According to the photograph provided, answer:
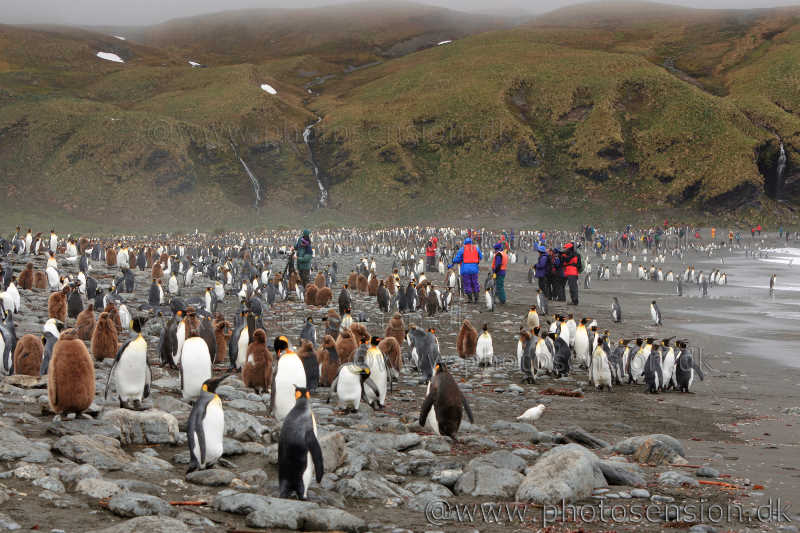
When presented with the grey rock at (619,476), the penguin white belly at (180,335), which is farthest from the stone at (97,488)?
the penguin white belly at (180,335)

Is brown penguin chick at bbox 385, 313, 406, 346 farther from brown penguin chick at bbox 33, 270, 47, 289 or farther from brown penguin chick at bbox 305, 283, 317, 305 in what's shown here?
brown penguin chick at bbox 33, 270, 47, 289

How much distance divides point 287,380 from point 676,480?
4083 millimetres

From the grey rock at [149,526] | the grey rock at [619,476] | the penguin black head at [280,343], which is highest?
the penguin black head at [280,343]

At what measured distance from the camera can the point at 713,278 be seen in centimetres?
3111

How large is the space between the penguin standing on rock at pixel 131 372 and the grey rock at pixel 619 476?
16.4 ft

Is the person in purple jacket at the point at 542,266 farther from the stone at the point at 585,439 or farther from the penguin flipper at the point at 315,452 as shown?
the penguin flipper at the point at 315,452

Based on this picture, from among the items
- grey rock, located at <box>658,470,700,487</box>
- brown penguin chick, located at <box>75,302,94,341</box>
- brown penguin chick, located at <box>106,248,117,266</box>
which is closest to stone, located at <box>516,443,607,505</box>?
grey rock, located at <box>658,470,700,487</box>

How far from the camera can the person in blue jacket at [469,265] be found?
19.8 m

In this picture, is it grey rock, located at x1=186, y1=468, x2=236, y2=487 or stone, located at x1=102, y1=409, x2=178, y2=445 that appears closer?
grey rock, located at x1=186, y1=468, x2=236, y2=487

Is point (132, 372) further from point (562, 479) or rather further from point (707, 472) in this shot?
point (707, 472)

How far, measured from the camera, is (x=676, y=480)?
644 centimetres

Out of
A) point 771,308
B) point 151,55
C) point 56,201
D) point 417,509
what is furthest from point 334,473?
point 151,55

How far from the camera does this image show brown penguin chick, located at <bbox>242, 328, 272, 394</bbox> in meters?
9.36

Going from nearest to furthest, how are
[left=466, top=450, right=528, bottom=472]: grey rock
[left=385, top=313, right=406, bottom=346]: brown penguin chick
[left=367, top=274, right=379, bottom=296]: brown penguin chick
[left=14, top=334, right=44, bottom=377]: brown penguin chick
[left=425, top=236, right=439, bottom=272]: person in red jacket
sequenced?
1. [left=466, top=450, right=528, bottom=472]: grey rock
2. [left=14, top=334, right=44, bottom=377]: brown penguin chick
3. [left=385, top=313, right=406, bottom=346]: brown penguin chick
4. [left=367, top=274, right=379, bottom=296]: brown penguin chick
5. [left=425, top=236, right=439, bottom=272]: person in red jacket
